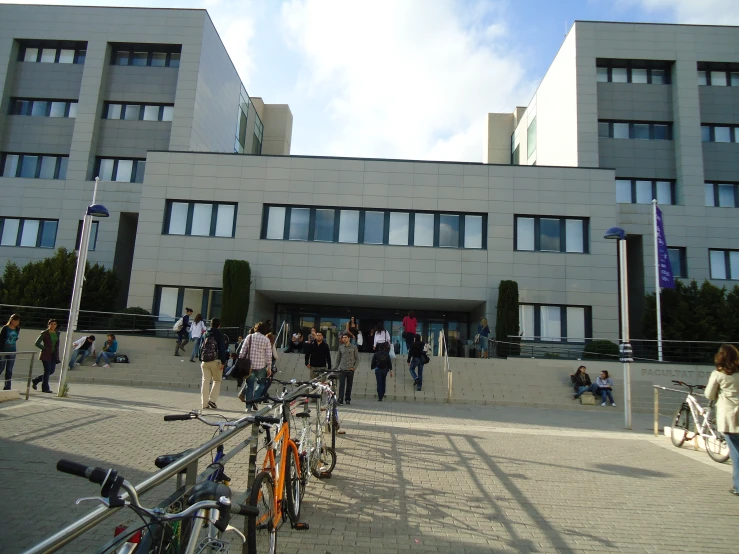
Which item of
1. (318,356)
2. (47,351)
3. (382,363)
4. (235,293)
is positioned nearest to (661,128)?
(382,363)

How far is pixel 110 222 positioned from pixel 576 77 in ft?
91.8

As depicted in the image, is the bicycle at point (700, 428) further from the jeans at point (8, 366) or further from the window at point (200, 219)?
the window at point (200, 219)

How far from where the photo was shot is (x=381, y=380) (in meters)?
15.9

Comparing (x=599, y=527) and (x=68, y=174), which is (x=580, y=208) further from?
(x=68, y=174)

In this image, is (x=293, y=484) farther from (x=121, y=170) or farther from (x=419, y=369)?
(x=121, y=170)

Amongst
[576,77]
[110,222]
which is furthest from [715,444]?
[110,222]

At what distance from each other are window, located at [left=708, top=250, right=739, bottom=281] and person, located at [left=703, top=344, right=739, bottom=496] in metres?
26.5

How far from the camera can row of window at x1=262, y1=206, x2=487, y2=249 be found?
26859 mm

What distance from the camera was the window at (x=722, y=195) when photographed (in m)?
30.5

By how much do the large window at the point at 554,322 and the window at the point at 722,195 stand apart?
11.6 m

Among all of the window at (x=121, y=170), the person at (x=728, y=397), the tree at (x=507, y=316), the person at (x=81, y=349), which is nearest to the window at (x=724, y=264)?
the tree at (x=507, y=316)

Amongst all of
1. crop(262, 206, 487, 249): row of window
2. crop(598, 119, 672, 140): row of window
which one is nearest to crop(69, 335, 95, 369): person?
crop(262, 206, 487, 249): row of window

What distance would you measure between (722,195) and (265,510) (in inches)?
1350

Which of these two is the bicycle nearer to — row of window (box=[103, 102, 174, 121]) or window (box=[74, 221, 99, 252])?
window (box=[74, 221, 99, 252])
